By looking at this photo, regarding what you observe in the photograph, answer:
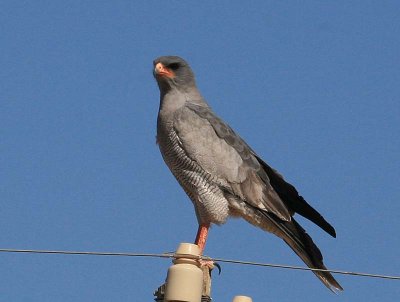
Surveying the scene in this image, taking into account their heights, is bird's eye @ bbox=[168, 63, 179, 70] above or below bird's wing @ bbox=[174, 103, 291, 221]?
above

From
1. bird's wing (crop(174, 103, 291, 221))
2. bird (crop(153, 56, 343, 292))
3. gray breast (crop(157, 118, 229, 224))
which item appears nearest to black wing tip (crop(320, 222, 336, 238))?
bird (crop(153, 56, 343, 292))

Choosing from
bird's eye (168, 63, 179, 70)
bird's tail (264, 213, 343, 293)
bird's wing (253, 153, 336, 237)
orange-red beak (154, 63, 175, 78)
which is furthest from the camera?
bird's eye (168, 63, 179, 70)

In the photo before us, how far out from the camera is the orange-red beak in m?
10.2

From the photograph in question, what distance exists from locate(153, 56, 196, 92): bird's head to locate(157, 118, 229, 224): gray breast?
1.97 ft

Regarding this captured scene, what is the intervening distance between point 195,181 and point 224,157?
1.62 ft

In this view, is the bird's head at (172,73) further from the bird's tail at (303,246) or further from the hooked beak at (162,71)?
the bird's tail at (303,246)

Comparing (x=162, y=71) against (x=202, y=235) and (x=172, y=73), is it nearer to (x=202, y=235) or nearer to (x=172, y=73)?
(x=172, y=73)

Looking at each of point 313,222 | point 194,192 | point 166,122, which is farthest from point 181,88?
point 313,222

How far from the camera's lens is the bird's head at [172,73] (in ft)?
33.7

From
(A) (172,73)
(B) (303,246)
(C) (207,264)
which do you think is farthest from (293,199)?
(C) (207,264)

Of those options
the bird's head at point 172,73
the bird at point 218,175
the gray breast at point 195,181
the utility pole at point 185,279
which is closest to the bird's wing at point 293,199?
the bird at point 218,175

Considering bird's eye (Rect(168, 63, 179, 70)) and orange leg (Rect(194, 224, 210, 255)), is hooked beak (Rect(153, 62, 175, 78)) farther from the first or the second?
orange leg (Rect(194, 224, 210, 255))

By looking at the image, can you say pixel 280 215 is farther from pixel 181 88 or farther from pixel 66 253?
pixel 66 253

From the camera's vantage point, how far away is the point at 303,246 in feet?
31.4
